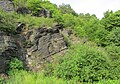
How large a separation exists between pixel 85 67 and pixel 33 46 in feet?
16.3

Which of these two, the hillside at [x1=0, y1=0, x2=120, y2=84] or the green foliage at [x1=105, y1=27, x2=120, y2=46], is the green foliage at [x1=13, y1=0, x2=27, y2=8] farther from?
the green foliage at [x1=105, y1=27, x2=120, y2=46]

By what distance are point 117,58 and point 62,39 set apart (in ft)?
18.9

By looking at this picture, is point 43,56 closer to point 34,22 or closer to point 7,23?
point 34,22

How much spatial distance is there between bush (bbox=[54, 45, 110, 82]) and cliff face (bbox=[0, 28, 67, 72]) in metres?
2.16

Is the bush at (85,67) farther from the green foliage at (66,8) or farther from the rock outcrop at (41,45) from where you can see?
the green foliage at (66,8)

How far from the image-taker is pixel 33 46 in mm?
27281

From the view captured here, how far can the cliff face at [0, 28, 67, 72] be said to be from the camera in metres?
24.8

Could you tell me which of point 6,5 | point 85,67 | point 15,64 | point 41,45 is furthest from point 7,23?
point 85,67

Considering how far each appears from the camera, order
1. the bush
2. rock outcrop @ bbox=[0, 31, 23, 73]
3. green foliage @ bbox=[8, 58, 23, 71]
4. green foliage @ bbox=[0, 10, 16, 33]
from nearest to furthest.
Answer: green foliage @ bbox=[8, 58, 23, 71]
rock outcrop @ bbox=[0, 31, 23, 73]
the bush
green foliage @ bbox=[0, 10, 16, 33]

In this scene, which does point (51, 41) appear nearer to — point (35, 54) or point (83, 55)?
point (35, 54)

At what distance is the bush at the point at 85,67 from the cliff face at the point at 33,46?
216 cm

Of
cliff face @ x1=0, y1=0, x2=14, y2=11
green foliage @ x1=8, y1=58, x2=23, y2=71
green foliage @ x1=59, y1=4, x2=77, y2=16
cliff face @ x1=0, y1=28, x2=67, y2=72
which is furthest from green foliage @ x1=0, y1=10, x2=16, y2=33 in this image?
green foliage @ x1=59, y1=4, x2=77, y2=16

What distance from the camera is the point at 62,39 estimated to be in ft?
95.8

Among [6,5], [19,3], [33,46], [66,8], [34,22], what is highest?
[19,3]
